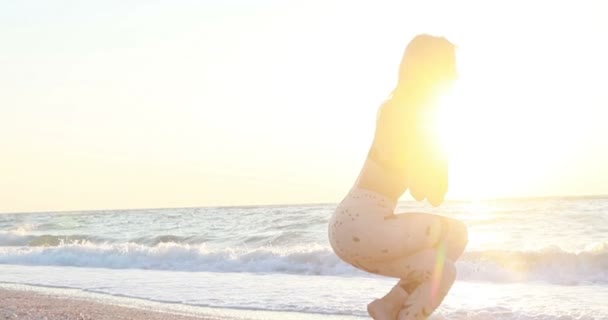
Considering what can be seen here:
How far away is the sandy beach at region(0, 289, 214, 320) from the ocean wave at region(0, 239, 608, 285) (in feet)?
20.9

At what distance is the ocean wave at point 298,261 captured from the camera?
583 inches

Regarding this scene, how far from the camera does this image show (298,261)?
58.4 feet

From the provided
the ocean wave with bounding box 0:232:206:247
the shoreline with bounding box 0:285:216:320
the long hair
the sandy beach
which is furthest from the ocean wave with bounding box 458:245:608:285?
the ocean wave with bounding box 0:232:206:247

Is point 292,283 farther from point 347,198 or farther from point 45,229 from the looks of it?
point 45,229

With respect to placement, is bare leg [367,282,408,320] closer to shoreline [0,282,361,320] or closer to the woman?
the woman

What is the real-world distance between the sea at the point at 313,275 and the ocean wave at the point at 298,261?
3cm

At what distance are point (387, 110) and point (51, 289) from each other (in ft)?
34.4

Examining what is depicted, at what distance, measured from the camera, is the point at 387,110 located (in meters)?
4.20

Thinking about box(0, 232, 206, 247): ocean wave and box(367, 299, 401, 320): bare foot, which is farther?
box(0, 232, 206, 247): ocean wave

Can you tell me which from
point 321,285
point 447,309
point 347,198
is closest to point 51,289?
point 321,285

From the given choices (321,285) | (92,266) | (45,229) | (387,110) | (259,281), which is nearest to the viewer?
(387,110)

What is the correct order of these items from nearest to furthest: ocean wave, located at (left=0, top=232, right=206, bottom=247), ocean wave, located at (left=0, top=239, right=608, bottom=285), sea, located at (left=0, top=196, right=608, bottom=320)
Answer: sea, located at (left=0, top=196, right=608, bottom=320), ocean wave, located at (left=0, top=239, right=608, bottom=285), ocean wave, located at (left=0, top=232, right=206, bottom=247)

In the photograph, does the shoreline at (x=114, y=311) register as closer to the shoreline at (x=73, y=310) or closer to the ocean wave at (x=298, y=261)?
the shoreline at (x=73, y=310)

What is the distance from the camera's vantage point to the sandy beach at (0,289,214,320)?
8398mm
